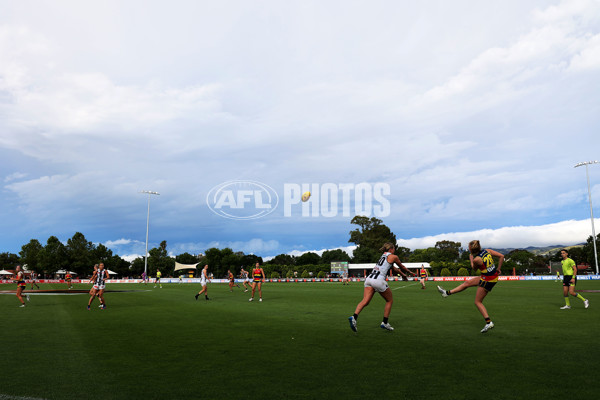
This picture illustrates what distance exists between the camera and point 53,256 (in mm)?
88562

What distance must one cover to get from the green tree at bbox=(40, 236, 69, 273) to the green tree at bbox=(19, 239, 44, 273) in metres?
1.44

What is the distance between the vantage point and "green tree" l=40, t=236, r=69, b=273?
3472 inches

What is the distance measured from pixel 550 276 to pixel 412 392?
6725cm

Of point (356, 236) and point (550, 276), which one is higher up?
point (356, 236)

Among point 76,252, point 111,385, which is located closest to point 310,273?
point 76,252

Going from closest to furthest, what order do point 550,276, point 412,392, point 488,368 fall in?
point 412,392 < point 488,368 < point 550,276

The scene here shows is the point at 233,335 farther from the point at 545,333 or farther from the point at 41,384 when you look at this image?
the point at 545,333

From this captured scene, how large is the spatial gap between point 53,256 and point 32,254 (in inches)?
443

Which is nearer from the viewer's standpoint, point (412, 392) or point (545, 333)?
point (412, 392)

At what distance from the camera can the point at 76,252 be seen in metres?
91.9

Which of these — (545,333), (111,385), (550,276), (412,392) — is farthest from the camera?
(550,276)

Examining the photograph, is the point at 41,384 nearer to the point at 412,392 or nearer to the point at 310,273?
the point at 412,392

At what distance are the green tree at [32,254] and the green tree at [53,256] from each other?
4.74 feet

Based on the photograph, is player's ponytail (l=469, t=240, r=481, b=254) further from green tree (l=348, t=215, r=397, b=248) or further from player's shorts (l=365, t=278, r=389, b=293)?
green tree (l=348, t=215, r=397, b=248)
